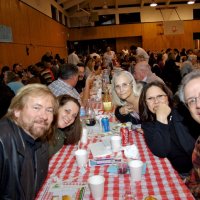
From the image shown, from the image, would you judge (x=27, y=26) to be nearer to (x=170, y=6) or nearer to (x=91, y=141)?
(x=91, y=141)

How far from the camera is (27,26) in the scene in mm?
8117

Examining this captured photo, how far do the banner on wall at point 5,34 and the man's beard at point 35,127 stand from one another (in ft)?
16.9

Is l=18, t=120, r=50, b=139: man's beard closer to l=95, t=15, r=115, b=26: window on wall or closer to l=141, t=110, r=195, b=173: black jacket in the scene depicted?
l=141, t=110, r=195, b=173: black jacket

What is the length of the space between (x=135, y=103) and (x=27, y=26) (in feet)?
20.3

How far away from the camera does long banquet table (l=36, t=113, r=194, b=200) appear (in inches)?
53.6

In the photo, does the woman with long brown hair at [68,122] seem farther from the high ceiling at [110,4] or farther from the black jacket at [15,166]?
the high ceiling at [110,4]

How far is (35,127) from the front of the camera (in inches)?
59.1

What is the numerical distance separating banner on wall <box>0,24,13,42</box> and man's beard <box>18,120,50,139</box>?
203 inches

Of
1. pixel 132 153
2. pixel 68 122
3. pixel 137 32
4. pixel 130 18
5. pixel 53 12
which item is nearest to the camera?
pixel 132 153

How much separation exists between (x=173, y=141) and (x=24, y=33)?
22.3 ft

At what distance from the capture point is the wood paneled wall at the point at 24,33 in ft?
21.1

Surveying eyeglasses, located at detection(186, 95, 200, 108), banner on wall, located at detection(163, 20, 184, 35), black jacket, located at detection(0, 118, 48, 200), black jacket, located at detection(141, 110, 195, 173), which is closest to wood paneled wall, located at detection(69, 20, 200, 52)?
banner on wall, located at detection(163, 20, 184, 35)

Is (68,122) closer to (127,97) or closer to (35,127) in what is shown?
(35,127)

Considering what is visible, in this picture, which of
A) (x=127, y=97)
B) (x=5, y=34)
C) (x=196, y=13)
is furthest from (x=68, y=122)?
(x=196, y=13)
